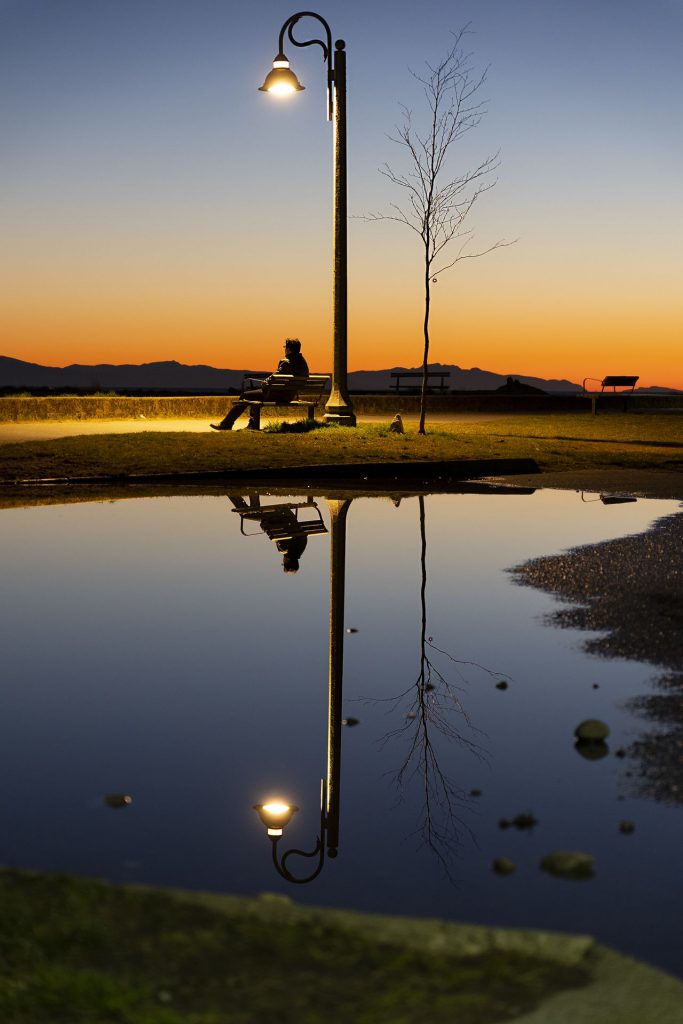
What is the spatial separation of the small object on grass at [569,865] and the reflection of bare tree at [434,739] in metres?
0.28

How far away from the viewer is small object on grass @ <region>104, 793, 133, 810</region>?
3881 mm

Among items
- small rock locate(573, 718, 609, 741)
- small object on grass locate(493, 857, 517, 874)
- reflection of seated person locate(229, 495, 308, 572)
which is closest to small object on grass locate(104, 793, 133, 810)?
small object on grass locate(493, 857, 517, 874)

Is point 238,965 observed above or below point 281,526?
above

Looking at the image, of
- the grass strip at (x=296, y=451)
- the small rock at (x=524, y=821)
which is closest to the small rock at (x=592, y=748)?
the small rock at (x=524, y=821)

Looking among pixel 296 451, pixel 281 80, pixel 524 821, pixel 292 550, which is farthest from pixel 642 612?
pixel 281 80

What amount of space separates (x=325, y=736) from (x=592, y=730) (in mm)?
1033

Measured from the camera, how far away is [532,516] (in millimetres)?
12344

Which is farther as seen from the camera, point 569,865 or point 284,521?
point 284,521

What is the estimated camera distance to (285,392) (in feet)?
71.3

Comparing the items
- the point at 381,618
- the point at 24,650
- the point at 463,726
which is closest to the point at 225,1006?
the point at 463,726

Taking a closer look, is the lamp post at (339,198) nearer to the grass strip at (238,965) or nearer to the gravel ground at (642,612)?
the gravel ground at (642,612)

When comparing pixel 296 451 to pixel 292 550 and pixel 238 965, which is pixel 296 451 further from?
pixel 238 965

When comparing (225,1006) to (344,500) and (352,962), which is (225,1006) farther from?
(344,500)

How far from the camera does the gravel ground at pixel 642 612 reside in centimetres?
449
